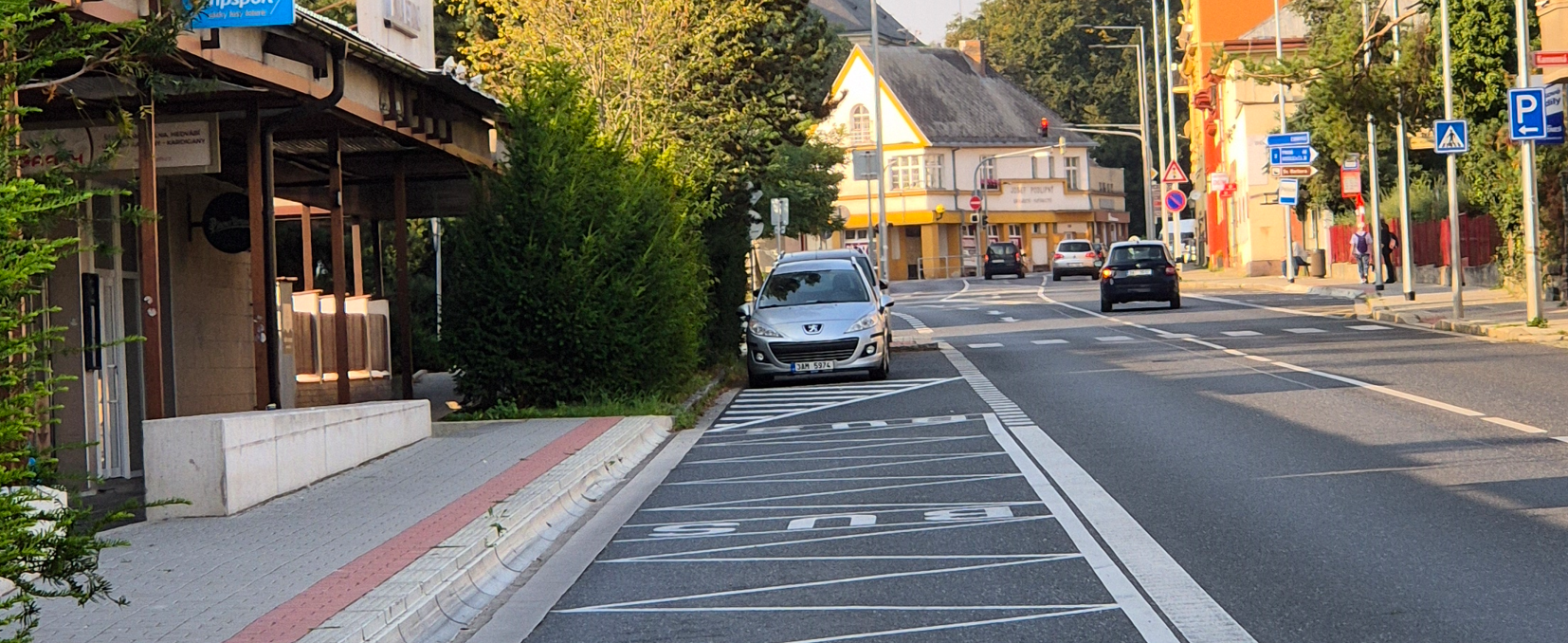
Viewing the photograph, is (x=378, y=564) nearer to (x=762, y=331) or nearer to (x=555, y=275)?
(x=555, y=275)

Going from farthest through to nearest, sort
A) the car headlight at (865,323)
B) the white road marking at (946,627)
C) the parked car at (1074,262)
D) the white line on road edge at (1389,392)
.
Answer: the parked car at (1074,262)
the car headlight at (865,323)
the white line on road edge at (1389,392)
the white road marking at (946,627)

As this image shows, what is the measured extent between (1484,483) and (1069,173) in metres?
92.6

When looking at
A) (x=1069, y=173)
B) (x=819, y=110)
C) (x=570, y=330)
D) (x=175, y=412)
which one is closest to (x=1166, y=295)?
(x=819, y=110)

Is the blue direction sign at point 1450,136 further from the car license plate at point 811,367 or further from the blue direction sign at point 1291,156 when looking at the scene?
the blue direction sign at point 1291,156

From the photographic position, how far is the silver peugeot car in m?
22.9

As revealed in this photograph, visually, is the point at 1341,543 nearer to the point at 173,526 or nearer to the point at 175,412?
the point at 173,526

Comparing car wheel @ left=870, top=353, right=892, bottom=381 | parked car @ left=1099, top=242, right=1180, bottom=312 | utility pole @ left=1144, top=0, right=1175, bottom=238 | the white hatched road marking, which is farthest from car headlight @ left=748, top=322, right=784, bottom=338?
utility pole @ left=1144, top=0, right=1175, bottom=238

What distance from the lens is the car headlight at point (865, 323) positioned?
2295 cm

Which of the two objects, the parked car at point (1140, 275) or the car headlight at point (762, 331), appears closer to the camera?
the car headlight at point (762, 331)

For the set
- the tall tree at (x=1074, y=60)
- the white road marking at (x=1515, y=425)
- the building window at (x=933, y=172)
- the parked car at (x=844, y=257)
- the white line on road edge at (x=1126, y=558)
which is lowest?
the white line on road edge at (x=1126, y=558)

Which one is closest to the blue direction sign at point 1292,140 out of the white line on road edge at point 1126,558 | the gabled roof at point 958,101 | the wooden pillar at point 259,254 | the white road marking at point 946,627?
the white line on road edge at point 1126,558

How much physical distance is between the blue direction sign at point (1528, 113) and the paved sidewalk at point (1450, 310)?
279cm

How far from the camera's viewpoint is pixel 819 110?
53.4 meters

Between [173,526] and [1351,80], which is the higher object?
[1351,80]
